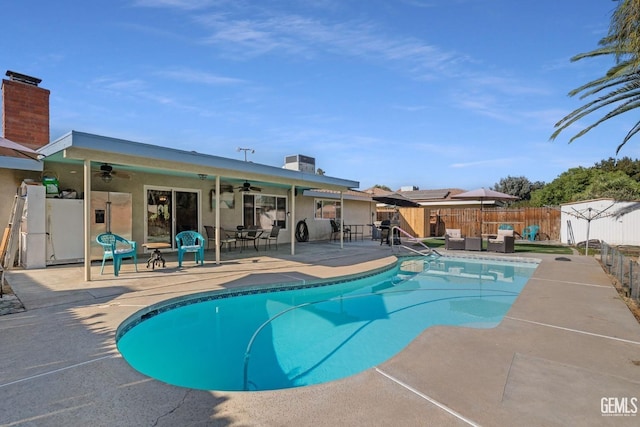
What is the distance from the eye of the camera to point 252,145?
30.8 meters

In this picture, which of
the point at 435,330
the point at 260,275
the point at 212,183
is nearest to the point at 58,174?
the point at 212,183

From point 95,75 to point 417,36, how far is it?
1039 cm

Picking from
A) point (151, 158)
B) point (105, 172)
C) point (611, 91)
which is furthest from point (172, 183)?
point (611, 91)

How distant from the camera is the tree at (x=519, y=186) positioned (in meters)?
40.3

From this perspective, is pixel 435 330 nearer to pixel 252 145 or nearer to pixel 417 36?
pixel 417 36

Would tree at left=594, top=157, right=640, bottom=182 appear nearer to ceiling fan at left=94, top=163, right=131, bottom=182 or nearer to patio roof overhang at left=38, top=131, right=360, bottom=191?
patio roof overhang at left=38, top=131, right=360, bottom=191

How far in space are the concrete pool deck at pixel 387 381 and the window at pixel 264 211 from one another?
8.41m

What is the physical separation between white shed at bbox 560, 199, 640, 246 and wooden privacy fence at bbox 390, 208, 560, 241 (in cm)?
143

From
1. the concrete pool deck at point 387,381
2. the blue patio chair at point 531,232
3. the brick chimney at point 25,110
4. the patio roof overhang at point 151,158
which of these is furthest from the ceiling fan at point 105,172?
the blue patio chair at point 531,232

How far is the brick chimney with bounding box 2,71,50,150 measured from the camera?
934 centimetres

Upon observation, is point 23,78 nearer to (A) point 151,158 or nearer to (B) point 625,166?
(A) point 151,158

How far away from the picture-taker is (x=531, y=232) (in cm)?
1780

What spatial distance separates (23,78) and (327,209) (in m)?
12.7

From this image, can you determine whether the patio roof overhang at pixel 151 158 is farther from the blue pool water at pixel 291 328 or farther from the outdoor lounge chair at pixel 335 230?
the outdoor lounge chair at pixel 335 230
